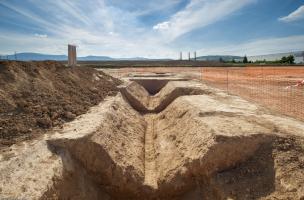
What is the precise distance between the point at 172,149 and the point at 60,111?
156 inches

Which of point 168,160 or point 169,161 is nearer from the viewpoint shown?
point 169,161

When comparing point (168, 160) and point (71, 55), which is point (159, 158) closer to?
point (168, 160)

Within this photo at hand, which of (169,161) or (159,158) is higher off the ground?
(169,161)

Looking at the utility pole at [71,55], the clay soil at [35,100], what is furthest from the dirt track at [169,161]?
the utility pole at [71,55]

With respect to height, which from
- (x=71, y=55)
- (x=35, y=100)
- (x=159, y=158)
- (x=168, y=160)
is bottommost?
(x=159, y=158)

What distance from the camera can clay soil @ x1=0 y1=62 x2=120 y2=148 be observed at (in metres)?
7.40

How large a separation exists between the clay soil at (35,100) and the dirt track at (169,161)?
0.60 meters

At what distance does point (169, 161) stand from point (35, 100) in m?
4.83

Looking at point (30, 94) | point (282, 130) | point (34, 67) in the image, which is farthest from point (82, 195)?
point (34, 67)

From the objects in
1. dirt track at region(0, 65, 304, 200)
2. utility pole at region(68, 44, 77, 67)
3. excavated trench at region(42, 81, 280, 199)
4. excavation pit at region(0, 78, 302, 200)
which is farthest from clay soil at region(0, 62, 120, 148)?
utility pole at region(68, 44, 77, 67)

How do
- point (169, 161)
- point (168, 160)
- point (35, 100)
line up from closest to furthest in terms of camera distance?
1. point (169, 161)
2. point (168, 160)
3. point (35, 100)

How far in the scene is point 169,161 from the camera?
28.4ft

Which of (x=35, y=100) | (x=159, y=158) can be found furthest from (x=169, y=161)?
(x=35, y=100)

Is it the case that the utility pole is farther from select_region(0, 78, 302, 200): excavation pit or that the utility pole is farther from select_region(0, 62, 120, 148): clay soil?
select_region(0, 78, 302, 200): excavation pit
